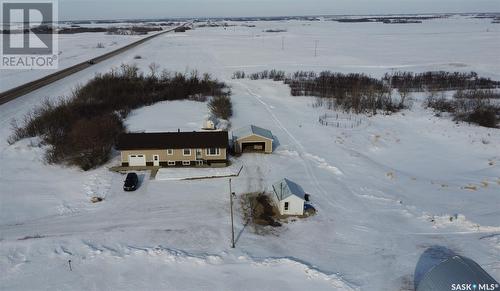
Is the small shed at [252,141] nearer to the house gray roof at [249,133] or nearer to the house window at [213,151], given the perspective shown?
the house gray roof at [249,133]

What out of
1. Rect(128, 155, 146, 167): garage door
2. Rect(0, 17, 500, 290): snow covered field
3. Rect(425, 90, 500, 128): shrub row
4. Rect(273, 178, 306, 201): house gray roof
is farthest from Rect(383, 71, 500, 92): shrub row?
Rect(128, 155, 146, 167): garage door

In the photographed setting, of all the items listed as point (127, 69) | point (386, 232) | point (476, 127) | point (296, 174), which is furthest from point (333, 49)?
point (386, 232)

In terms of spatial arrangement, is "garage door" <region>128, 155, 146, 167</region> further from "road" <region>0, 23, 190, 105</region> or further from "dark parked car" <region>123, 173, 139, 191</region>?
"road" <region>0, 23, 190, 105</region>

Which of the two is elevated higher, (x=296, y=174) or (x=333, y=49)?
(x=333, y=49)

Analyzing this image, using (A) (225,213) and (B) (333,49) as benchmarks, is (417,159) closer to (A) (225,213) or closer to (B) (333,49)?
(A) (225,213)

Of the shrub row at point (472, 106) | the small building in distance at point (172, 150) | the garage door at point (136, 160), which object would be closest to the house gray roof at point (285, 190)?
the small building in distance at point (172, 150)
